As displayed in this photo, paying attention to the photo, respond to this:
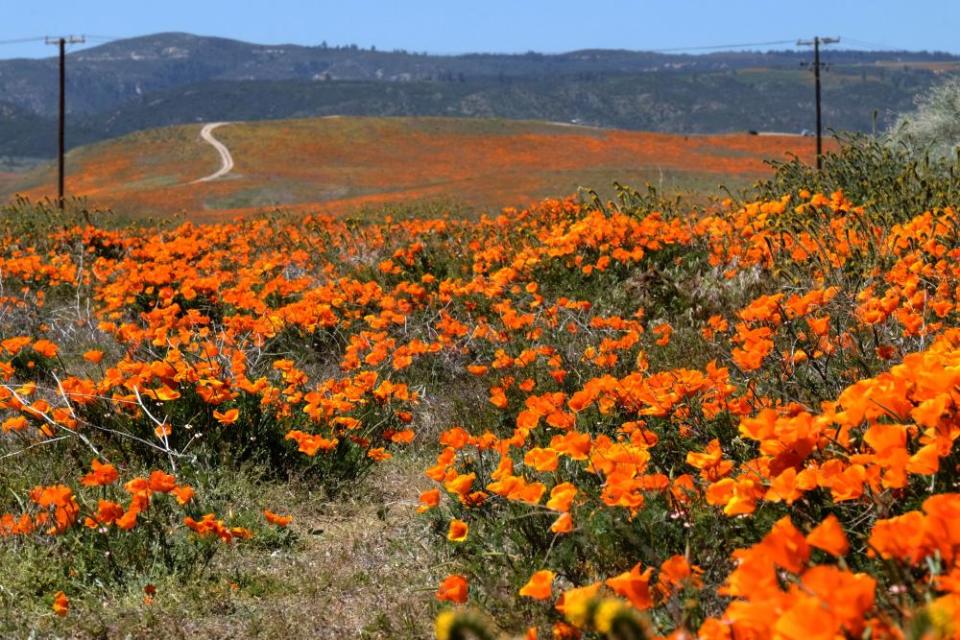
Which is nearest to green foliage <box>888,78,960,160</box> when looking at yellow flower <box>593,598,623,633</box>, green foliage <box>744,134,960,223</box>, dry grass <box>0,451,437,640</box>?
green foliage <box>744,134,960,223</box>

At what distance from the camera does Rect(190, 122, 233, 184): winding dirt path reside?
45.5 meters

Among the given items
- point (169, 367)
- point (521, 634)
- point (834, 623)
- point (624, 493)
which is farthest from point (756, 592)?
point (169, 367)

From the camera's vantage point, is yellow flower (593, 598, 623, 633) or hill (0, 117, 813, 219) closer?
yellow flower (593, 598, 623, 633)

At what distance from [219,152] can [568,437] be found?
56229mm

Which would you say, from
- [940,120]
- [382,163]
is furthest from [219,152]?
[940,120]

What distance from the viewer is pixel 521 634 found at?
247cm

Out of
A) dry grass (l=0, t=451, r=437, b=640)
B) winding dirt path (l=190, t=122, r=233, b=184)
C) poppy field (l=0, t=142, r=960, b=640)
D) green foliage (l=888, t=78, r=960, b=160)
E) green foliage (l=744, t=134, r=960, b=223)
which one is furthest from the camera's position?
winding dirt path (l=190, t=122, r=233, b=184)

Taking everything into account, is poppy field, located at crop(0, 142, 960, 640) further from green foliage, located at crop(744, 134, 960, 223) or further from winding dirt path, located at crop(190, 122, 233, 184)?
winding dirt path, located at crop(190, 122, 233, 184)

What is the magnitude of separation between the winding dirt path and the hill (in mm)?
565

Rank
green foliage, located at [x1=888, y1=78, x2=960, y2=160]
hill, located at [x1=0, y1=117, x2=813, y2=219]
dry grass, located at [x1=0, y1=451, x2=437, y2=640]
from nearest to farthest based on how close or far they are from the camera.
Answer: dry grass, located at [x1=0, y1=451, x2=437, y2=640] → green foliage, located at [x1=888, y1=78, x2=960, y2=160] → hill, located at [x1=0, y1=117, x2=813, y2=219]

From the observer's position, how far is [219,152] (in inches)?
2186

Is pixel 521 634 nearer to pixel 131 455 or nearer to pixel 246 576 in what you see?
pixel 246 576

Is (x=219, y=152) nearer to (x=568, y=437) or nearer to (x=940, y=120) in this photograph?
(x=940, y=120)

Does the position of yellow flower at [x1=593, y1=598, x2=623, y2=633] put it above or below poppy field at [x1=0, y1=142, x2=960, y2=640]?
above
